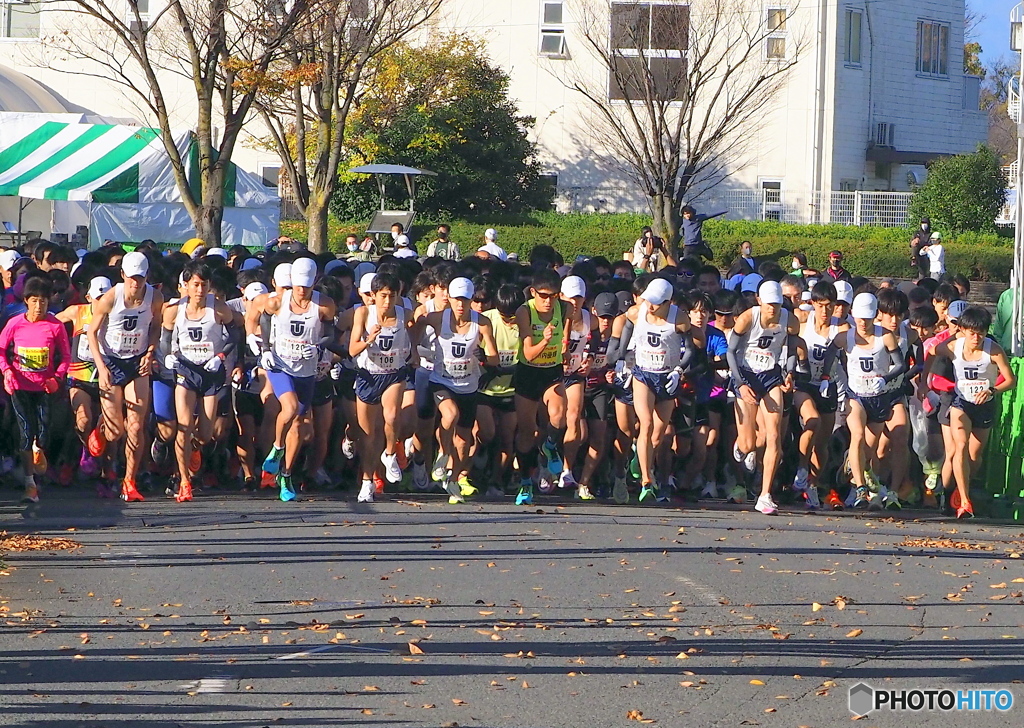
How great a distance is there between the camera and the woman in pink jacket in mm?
10008

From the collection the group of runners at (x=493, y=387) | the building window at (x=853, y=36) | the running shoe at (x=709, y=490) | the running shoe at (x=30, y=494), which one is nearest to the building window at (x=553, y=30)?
the building window at (x=853, y=36)

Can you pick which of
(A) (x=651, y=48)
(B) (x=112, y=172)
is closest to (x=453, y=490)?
(B) (x=112, y=172)

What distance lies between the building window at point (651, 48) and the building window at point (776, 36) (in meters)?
2.21

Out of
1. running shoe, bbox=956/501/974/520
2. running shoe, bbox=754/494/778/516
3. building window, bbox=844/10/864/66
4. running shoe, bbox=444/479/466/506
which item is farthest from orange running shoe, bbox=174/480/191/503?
building window, bbox=844/10/864/66

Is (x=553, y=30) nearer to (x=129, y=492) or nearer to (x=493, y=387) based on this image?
(x=493, y=387)

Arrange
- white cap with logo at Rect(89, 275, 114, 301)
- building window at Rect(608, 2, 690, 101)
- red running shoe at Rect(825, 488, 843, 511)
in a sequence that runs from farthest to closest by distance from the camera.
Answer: building window at Rect(608, 2, 690, 101) < red running shoe at Rect(825, 488, 843, 511) < white cap with logo at Rect(89, 275, 114, 301)

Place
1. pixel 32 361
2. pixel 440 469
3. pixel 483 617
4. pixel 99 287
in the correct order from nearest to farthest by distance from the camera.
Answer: pixel 483 617 → pixel 32 361 → pixel 99 287 → pixel 440 469

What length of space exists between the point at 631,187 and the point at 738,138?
A: 4.35 m

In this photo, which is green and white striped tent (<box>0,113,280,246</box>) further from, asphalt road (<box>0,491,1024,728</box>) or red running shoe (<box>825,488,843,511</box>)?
red running shoe (<box>825,488,843,511</box>)

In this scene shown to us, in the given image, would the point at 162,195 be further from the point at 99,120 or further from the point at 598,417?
the point at 598,417

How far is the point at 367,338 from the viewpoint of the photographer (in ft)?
34.6

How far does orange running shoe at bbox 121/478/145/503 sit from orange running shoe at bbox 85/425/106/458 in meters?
0.34

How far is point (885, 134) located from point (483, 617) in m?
37.7

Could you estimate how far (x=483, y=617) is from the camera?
7.39m
